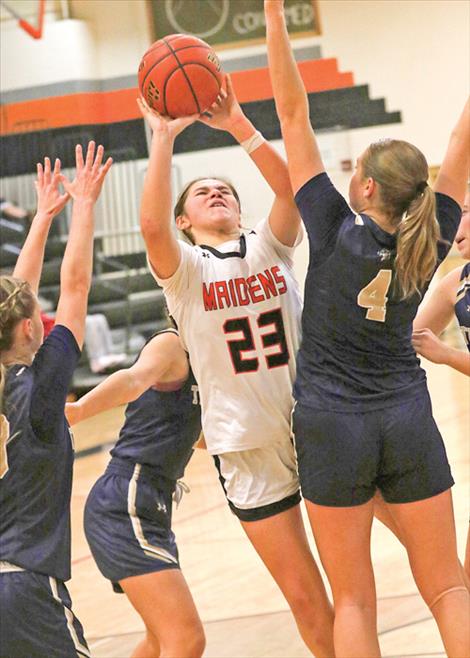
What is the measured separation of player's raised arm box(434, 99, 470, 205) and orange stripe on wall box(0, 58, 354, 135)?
1037cm

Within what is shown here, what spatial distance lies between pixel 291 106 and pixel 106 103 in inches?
449

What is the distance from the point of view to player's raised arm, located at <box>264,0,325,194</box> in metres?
2.96

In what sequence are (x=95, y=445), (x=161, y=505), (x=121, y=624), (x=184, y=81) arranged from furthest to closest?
(x=95, y=445) → (x=121, y=624) → (x=161, y=505) → (x=184, y=81)

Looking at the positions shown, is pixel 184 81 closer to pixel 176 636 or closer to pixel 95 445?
pixel 176 636

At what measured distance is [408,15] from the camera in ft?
42.4

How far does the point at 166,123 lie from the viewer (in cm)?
316

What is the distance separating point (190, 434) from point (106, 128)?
10.9 metres

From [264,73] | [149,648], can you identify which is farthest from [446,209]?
[264,73]

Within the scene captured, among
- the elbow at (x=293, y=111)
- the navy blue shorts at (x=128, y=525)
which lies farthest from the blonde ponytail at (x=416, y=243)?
the navy blue shorts at (x=128, y=525)

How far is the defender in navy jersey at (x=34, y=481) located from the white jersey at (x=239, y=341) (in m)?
0.57

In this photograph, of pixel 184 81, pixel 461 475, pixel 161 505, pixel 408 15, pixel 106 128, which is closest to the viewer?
pixel 184 81

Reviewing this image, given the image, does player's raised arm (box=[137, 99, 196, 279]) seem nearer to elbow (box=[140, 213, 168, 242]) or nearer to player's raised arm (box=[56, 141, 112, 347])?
elbow (box=[140, 213, 168, 242])

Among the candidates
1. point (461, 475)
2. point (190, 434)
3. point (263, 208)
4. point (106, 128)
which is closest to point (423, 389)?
point (190, 434)

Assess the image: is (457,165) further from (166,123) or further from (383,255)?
(166,123)
